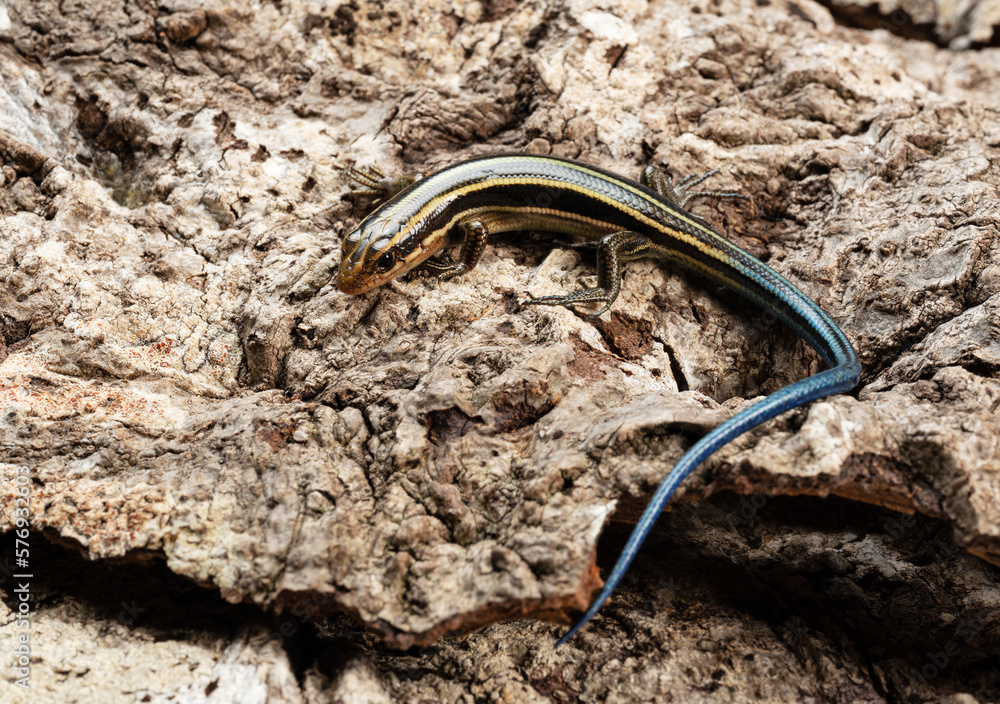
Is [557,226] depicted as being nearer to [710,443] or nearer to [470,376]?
[470,376]

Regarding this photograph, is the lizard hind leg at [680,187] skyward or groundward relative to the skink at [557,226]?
skyward

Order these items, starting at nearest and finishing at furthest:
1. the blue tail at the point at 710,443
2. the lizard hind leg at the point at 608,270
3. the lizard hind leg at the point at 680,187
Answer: the blue tail at the point at 710,443 → the lizard hind leg at the point at 608,270 → the lizard hind leg at the point at 680,187

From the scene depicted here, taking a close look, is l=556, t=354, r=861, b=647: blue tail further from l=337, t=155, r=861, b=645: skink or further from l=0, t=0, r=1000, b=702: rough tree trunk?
l=337, t=155, r=861, b=645: skink

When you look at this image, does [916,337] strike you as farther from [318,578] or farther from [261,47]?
[261,47]

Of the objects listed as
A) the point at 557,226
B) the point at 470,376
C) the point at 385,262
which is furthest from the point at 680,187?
the point at 470,376

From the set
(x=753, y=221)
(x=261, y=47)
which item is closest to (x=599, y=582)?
(x=753, y=221)

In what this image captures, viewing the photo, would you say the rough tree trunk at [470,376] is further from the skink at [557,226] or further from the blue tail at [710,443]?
the skink at [557,226]

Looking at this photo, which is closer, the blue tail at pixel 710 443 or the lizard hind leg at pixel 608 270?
the blue tail at pixel 710 443

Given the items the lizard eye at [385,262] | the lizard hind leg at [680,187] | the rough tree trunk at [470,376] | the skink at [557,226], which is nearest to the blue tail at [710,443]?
the rough tree trunk at [470,376]
